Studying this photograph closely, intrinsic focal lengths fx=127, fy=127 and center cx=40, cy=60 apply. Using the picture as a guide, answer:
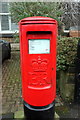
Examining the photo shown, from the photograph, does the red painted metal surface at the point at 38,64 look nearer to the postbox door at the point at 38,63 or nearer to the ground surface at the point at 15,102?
the postbox door at the point at 38,63

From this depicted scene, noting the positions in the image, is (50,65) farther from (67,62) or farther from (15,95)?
(15,95)

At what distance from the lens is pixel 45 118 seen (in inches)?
76.0

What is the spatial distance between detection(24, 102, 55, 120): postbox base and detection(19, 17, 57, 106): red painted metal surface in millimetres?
73

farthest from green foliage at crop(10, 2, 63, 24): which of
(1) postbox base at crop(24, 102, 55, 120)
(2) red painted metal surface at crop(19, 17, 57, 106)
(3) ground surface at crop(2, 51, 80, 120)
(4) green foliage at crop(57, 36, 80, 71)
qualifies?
(1) postbox base at crop(24, 102, 55, 120)

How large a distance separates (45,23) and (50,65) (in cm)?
55

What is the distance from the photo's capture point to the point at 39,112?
1.89 m

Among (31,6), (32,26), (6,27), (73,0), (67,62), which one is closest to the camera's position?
(32,26)

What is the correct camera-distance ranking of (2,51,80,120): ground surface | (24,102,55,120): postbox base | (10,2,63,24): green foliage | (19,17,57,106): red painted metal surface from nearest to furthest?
(19,17,57,106): red painted metal surface
(24,102,55,120): postbox base
(2,51,80,120): ground surface
(10,2,63,24): green foliage

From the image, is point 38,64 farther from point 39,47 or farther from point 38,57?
point 39,47

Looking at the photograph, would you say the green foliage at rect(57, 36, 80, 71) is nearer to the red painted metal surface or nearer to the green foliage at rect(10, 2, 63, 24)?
the red painted metal surface

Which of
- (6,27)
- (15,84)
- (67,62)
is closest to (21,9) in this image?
(15,84)

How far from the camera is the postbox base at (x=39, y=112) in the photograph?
190cm

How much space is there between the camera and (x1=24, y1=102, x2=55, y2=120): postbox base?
1.90 metres

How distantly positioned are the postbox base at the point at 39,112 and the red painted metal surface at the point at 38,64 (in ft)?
0.24
